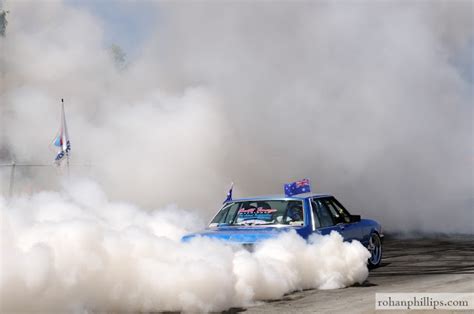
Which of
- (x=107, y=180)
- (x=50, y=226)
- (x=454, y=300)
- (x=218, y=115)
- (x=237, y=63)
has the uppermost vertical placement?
(x=237, y=63)

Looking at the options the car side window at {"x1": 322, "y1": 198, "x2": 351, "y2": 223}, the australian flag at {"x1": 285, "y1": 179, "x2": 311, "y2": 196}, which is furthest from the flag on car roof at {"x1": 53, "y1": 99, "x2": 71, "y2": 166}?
the car side window at {"x1": 322, "y1": 198, "x2": 351, "y2": 223}

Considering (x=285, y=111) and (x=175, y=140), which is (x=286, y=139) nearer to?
(x=285, y=111)

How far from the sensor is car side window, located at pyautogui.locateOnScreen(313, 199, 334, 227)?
9.40m

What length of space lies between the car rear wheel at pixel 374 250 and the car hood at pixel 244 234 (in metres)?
2.06

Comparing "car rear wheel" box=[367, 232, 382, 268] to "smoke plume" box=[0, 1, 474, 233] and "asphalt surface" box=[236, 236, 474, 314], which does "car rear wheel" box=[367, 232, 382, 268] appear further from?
"smoke plume" box=[0, 1, 474, 233]

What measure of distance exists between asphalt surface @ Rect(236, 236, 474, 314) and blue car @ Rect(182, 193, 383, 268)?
783mm

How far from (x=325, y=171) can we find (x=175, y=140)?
162 inches

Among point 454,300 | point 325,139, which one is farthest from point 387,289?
point 325,139

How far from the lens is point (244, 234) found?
859cm

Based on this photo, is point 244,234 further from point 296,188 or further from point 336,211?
point 336,211

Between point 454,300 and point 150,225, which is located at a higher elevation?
point 150,225

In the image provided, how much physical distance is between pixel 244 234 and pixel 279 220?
753 millimetres

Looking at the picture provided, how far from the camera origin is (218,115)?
16.2 meters

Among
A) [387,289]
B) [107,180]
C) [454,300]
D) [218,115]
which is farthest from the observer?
[218,115]
